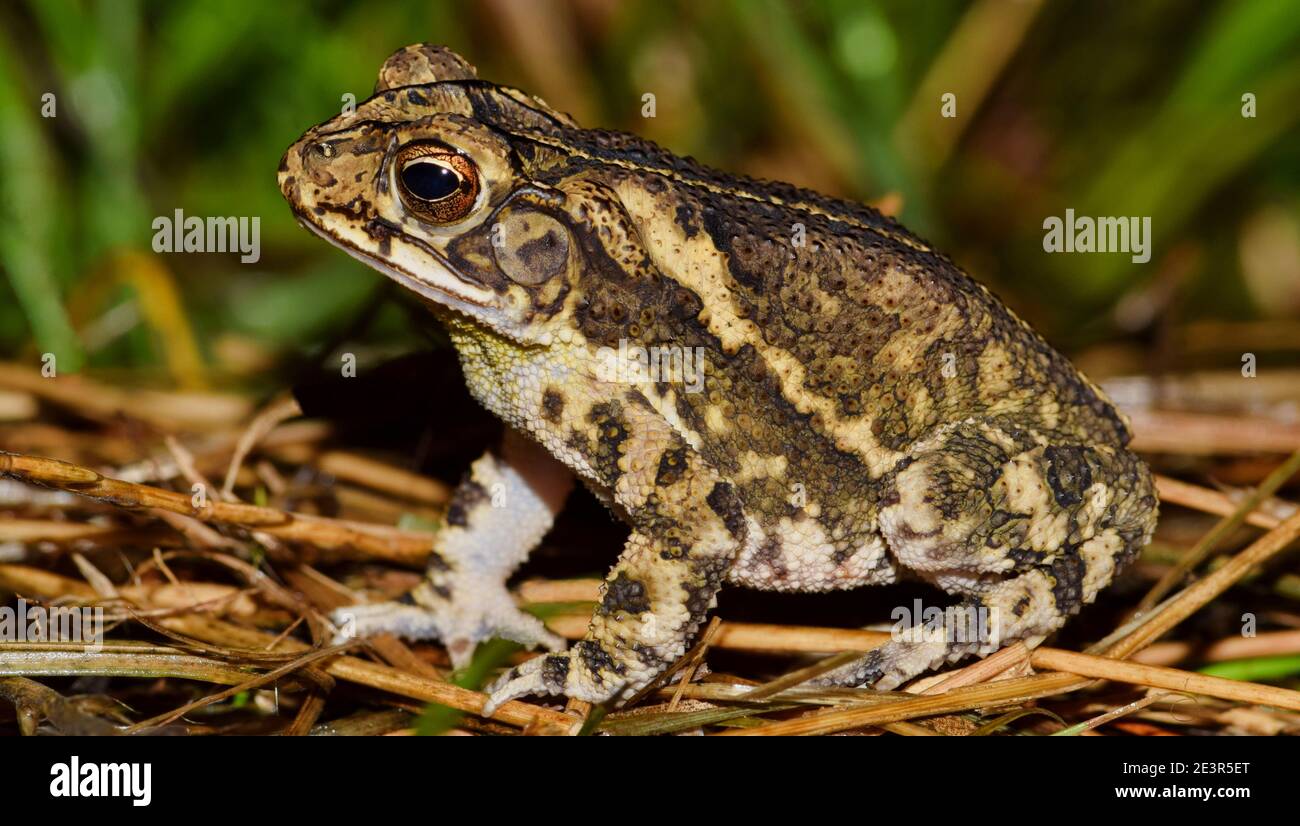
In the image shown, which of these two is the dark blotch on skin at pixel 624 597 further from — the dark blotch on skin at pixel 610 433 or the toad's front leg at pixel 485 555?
the toad's front leg at pixel 485 555

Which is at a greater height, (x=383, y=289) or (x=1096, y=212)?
(x=1096, y=212)

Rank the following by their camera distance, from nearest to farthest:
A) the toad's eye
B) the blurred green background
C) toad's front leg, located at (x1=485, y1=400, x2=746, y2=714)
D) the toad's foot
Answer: the toad's eye → toad's front leg, located at (x1=485, y1=400, x2=746, y2=714) → the toad's foot → the blurred green background

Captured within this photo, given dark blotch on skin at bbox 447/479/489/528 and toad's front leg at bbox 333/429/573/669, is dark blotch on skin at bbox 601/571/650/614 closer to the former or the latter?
toad's front leg at bbox 333/429/573/669

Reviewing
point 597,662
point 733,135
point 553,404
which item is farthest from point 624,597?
point 733,135

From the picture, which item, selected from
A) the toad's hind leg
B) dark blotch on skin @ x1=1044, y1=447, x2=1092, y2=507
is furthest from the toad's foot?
dark blotch on skin @ x1=1044, y1=447, x2=1092, y2=507
